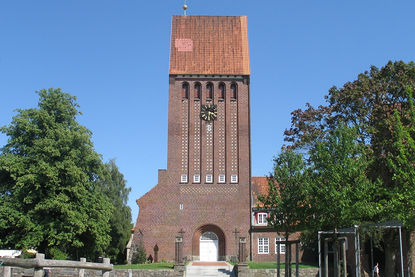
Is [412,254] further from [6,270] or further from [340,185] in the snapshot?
[6,270]

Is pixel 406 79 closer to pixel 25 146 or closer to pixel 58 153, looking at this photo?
pixel 58 153

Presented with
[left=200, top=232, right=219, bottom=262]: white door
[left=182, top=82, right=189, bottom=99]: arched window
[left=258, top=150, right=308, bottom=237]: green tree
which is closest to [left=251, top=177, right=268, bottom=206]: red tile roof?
[left=200, top=232, right=219, bottom=262]: white door

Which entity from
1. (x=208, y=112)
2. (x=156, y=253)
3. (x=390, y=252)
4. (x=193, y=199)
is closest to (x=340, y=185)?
(x=390, y=252)

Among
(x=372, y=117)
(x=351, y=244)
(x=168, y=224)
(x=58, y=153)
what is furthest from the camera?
(x=168, y=224)

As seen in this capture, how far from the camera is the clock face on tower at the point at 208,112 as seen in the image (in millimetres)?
46969

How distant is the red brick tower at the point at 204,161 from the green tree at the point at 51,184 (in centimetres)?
947

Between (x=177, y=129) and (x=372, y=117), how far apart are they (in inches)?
787

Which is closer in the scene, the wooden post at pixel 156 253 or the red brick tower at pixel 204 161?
the wooden post at pixel 156 253

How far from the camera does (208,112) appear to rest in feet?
155

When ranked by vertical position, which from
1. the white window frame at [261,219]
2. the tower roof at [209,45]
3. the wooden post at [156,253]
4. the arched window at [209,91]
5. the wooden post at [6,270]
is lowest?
the wooden post at [156,253]

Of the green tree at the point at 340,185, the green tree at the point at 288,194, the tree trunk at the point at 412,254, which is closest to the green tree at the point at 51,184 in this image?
the green tree at the point at 288,194

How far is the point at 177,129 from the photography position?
154 feet

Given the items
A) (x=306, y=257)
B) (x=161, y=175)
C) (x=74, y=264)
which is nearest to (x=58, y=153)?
(x=161, y=175)

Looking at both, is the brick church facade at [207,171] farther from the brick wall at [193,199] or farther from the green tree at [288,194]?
the green tree at [288,194]
